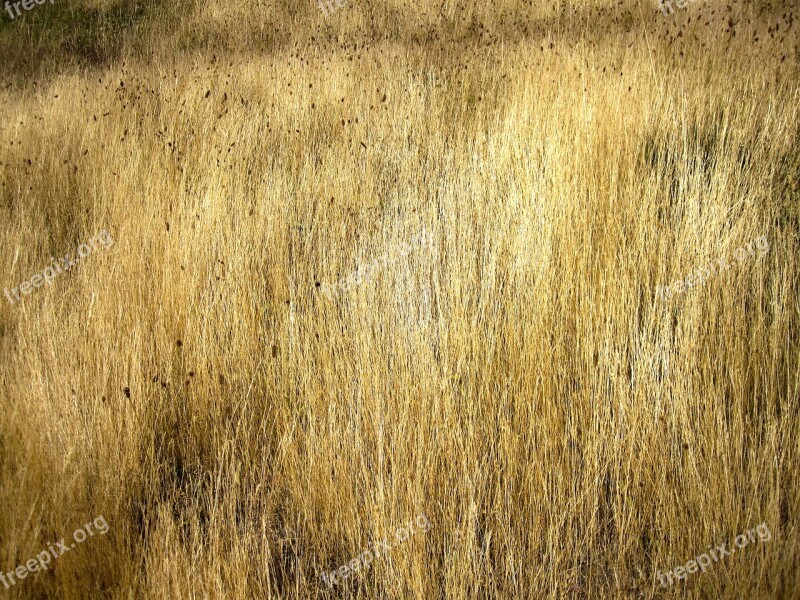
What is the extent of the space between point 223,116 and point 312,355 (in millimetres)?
3258

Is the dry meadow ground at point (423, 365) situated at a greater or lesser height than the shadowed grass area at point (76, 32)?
lesser

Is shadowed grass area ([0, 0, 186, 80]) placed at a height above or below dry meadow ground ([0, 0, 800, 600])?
above

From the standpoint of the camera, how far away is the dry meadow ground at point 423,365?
1388 mm

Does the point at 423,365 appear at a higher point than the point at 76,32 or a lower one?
lower

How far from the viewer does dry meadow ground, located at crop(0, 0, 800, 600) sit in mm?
1388

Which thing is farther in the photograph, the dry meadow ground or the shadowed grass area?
the shadowed grass area

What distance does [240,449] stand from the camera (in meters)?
1.80

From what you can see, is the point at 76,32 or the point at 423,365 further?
A: the point at 76,32

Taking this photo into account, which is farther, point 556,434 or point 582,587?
point 556,434

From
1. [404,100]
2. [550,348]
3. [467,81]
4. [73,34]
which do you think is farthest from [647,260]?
[73,34]

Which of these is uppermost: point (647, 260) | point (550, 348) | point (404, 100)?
point (404, 100)

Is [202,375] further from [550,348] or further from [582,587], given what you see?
[582,587]

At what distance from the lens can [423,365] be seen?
1765mm

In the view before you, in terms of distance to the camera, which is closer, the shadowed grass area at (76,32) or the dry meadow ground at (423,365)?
the dry meadow ground at (423,365)
